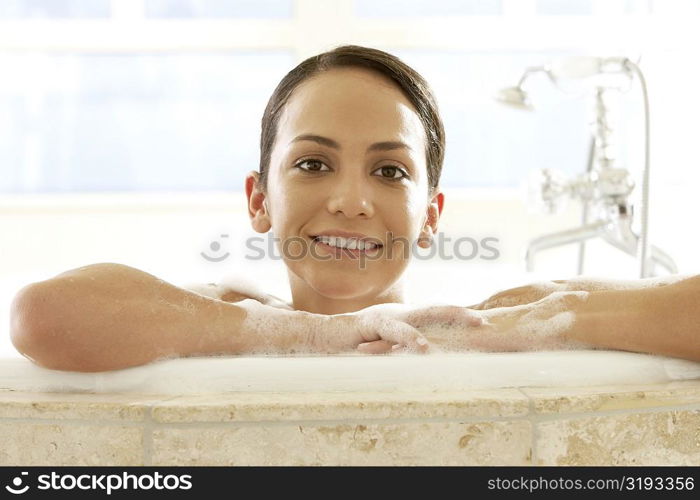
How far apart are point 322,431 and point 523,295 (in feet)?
1.62

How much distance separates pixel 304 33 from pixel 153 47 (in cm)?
55

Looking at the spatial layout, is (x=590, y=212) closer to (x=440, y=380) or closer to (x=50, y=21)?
(x=440, y=380)

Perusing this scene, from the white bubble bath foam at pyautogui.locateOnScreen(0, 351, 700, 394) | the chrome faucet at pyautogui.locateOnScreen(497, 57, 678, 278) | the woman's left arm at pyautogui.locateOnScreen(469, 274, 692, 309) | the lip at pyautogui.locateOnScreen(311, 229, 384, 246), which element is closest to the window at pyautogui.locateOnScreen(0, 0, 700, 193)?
the chrome faucet at pyautogui.locateOnScreen(497, 57, 678, 278)

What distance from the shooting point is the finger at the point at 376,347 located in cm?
86

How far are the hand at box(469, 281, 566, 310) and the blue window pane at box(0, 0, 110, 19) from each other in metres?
2.56

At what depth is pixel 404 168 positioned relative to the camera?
115 centimetres

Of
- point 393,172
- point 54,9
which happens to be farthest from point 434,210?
point 54,9

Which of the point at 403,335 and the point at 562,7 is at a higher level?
the point at 562,7

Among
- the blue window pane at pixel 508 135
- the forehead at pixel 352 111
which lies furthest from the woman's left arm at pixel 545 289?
the blue window pane at pixel 508 135

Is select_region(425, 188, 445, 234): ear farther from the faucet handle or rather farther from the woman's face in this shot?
the faucet handle

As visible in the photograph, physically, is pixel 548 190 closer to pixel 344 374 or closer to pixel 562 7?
pixel 344 374

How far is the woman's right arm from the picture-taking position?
0.82m

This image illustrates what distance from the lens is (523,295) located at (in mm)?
1146

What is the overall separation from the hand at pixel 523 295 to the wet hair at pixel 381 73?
0.68ft
